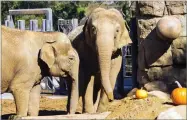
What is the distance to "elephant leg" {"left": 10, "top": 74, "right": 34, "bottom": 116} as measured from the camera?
8.04 m

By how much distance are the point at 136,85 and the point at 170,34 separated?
218cm

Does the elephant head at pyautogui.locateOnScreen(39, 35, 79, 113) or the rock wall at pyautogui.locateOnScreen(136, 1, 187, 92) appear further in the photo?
the rock wall at pyautogui.locateOnScreen(136, 1, 187, 92)

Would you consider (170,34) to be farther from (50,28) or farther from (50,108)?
(50,28)

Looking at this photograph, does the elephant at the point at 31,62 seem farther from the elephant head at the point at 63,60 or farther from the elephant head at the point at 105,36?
the elephant head at the point at 105,36

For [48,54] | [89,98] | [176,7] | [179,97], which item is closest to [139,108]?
[179,97]

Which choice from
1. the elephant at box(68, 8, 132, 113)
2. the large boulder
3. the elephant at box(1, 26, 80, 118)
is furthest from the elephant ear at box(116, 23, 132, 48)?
the large boulder

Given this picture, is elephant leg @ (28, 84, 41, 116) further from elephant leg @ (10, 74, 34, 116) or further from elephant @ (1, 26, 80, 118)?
elephant leg @ (10, 74, 34, 116)

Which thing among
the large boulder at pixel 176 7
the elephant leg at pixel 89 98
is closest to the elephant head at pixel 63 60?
the elephant leg at pixel 89 98

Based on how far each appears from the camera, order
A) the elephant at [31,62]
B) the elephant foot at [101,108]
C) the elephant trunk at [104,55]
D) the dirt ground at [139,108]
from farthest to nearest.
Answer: the elephant foot at [101,108], the elephant at [31,62], the elephant trunk at [104,55], the dirt ground at [139,108]

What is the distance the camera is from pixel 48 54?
8.26 m

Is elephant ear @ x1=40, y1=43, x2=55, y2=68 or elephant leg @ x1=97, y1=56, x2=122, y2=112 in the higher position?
elephant ear @ x1=40, y1=43, x2=55, y2=68

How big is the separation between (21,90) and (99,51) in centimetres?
135

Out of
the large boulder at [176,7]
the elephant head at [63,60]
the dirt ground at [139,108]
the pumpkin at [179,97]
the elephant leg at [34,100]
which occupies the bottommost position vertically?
the elephant leg at [34,100]

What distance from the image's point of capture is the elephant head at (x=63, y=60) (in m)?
8.34
